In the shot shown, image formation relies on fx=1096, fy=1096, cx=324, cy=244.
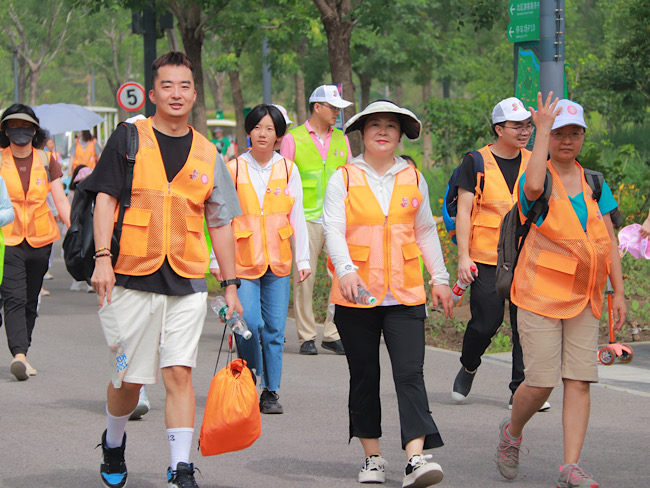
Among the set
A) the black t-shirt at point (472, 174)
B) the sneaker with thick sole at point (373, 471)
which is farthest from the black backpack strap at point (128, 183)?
the black t-shirt at point (472, 174)

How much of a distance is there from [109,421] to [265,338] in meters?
2.25

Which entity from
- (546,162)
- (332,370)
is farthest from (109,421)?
(332,370)

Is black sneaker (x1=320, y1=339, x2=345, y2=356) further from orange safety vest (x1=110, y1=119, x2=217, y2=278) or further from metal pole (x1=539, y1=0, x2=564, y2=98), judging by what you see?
orange safety vest (x1=110, y1=119, x2=217, y2=278)

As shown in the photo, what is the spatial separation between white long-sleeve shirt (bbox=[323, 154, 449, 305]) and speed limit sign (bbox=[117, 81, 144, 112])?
49.4 feet

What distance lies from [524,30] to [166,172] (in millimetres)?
5860

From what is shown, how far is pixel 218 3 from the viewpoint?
63.4ft

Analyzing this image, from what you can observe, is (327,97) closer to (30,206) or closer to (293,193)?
(293,193)

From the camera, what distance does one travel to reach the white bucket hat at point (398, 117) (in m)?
5.53

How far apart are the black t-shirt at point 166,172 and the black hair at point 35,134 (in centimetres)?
380

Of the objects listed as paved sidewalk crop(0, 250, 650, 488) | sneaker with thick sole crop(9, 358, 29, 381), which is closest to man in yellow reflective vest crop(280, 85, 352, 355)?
paved sidewalk crop(0, 250, 650, 488)

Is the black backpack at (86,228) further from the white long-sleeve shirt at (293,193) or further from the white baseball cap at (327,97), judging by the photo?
the white baseball cap at (327,97)

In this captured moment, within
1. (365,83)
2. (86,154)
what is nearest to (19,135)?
(86,154)

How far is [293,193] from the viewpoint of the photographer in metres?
7.82

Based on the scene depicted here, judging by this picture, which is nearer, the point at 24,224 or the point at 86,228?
the point at 86,228
